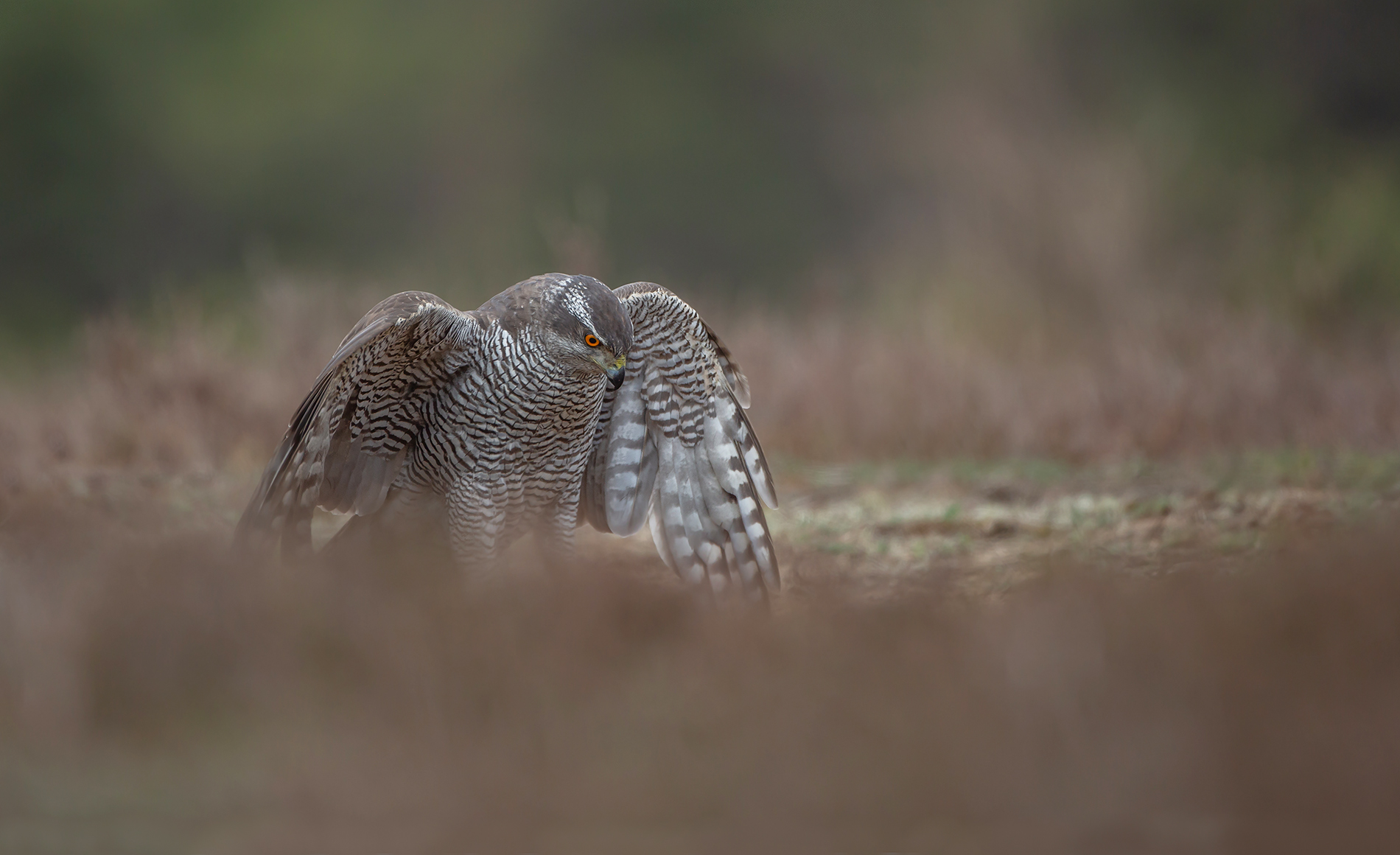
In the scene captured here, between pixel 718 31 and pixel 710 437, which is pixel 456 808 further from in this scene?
pixel 718 31

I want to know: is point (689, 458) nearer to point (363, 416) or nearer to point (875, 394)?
point (363, 416)

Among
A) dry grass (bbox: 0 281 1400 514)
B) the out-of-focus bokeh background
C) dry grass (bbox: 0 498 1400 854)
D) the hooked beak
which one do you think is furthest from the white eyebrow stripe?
dry grass (bbox: 0 281 1400 514)

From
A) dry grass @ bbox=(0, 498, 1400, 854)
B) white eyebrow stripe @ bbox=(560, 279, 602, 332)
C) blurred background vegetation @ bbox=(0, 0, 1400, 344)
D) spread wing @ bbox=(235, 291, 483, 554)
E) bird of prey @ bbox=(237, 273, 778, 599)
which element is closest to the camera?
dry grass @ bbox=(0, 498, 1400, 854)

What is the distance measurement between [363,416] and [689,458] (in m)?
1.28

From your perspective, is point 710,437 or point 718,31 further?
point 718,31

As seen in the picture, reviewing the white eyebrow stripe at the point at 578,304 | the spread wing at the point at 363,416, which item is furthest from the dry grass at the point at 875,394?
the white eyebrow stripe at the point at 578,304

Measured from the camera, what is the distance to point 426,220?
21.2 metres

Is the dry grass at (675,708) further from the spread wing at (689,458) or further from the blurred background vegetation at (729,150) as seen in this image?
the blurred background vegetation at (729,150)

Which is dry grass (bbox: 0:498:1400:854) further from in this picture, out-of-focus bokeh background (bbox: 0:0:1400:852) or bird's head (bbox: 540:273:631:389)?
bird's head (bbox: 540:273:631:389)

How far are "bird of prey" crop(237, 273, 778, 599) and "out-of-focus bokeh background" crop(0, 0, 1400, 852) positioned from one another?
1.27 feet

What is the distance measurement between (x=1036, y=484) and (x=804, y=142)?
54.2 ft

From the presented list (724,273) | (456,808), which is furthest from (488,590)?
(724,273)

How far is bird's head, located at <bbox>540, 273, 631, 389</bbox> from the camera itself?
4008 mm

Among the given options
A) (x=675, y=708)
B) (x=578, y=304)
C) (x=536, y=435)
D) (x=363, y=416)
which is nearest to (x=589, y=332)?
(x=578, y=304)
